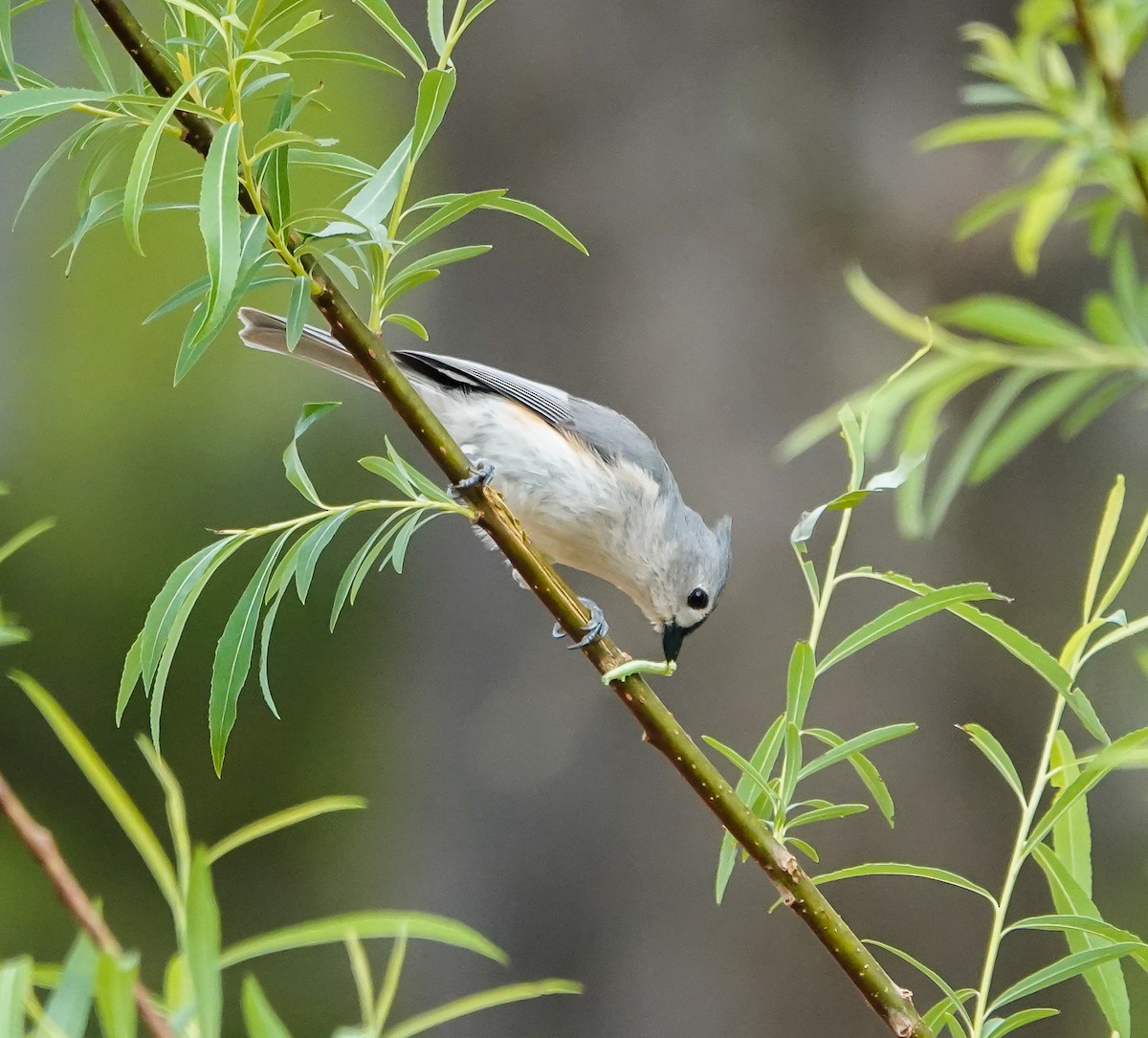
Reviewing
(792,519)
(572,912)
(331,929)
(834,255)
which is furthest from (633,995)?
(331,929)

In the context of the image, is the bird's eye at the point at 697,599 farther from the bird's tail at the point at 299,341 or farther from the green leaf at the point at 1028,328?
the green leaf at the point at 1028,328

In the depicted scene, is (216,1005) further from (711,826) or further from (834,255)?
(834,255)

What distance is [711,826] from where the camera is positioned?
2.88 m

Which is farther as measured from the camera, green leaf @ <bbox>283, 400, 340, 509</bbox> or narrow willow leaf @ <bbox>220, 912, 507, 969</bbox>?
green leaf @ <bbox>283, 400, 340, 509</bbox>

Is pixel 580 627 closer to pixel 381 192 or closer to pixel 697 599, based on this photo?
pixel 381 192

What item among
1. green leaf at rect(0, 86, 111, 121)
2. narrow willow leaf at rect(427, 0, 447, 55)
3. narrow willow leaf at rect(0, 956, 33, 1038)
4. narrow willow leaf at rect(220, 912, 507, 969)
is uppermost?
green leaf at rect(0, 86, 111, 121)

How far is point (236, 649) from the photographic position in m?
0.90

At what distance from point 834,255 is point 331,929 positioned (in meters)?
2.66

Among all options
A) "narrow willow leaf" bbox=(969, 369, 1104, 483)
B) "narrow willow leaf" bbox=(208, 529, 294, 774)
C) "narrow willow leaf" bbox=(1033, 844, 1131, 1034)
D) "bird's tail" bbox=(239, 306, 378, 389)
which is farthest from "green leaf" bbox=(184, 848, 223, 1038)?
"bird's tail" bbox=(239, 306, 378, 389)

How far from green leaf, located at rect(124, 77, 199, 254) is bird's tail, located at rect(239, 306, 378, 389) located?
902 millimetres

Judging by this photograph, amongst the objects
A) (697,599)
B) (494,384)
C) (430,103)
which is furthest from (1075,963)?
(494,384)

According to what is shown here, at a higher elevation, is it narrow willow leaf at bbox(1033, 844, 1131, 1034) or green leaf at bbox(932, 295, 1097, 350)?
green leaf at bbox(932, 295, 1097, 350)

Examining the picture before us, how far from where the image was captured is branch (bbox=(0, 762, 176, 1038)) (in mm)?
419

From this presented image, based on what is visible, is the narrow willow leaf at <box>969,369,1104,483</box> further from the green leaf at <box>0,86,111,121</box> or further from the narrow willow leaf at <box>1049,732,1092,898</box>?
the green leaf at <box>0,86,111,121</box>
